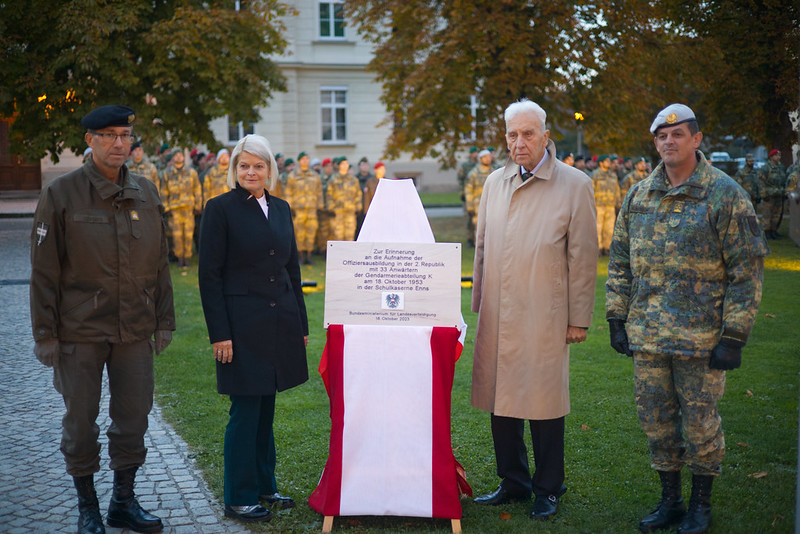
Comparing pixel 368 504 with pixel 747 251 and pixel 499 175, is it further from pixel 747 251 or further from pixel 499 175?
pixel 747 251

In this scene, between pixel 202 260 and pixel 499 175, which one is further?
pixel 499 175

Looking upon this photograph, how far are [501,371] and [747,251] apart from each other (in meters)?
1.55

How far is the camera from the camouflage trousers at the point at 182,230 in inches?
670

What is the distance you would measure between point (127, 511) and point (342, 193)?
14930 mm

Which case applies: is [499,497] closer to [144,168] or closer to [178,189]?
[178,189]

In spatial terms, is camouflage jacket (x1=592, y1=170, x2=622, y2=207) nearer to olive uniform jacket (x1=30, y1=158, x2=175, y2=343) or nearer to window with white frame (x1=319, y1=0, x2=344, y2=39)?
olive uniform jacket (x1=30, y1=158, x2=175, y2=343)

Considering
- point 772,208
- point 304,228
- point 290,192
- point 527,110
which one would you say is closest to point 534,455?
point 527,110

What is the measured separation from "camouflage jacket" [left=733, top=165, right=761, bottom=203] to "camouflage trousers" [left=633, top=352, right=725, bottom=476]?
1851cm

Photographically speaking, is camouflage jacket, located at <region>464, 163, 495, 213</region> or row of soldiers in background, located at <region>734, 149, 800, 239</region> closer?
row of soldiers in background, located at <region>734, 149, 800, 239</region>

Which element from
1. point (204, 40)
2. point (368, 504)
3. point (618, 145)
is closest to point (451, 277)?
point (368, 504)

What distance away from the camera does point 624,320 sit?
15.3 feet

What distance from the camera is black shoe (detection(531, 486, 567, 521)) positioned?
15.6 ft

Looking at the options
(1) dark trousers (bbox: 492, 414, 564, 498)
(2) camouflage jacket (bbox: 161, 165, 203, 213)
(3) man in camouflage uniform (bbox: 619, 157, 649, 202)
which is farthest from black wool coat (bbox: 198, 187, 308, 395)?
(3) man in camouflage uniform (bbox: 619, 157, 649, 202)

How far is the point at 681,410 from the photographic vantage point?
14.9 feet
